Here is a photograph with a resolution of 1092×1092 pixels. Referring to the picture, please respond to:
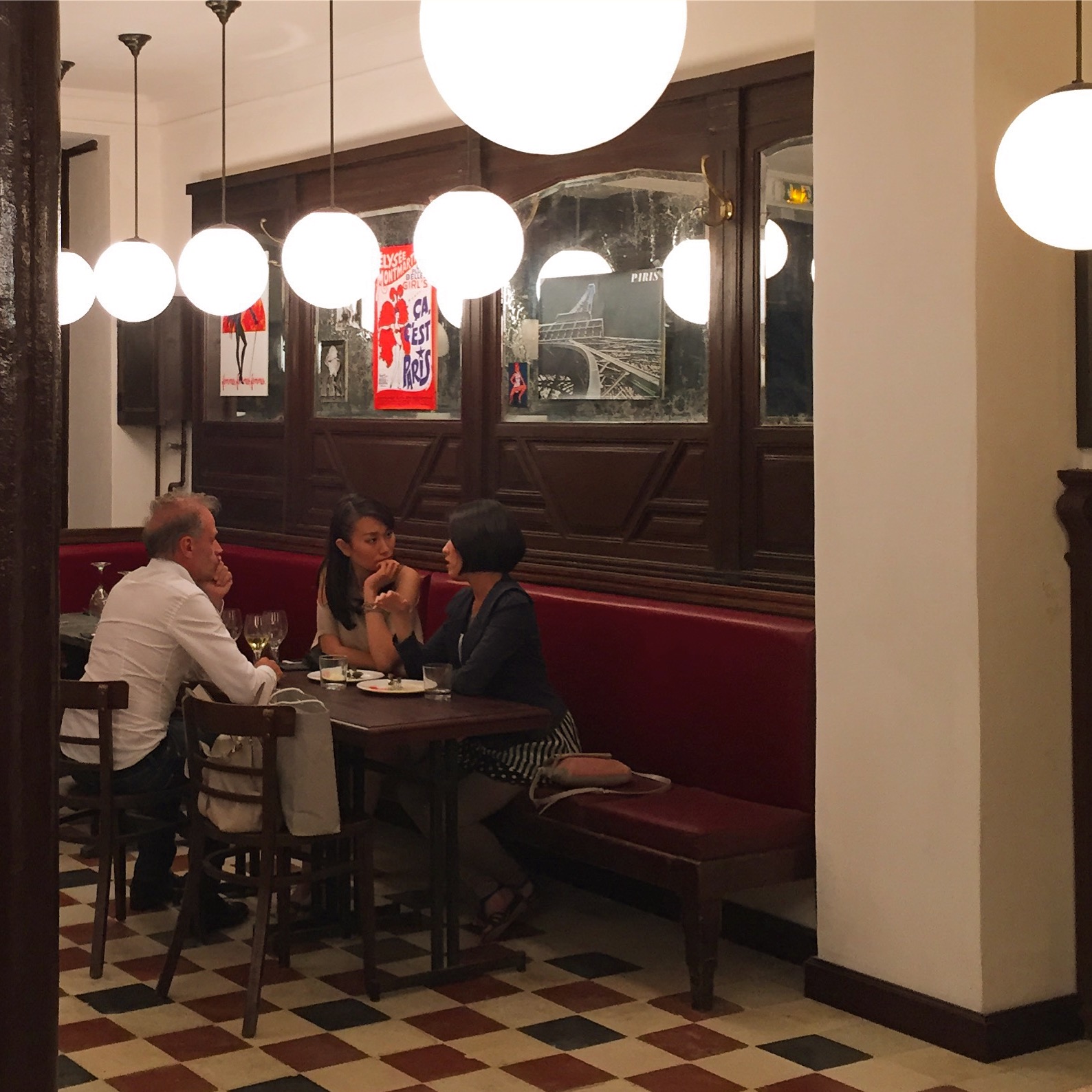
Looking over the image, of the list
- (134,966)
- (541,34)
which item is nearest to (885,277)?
(541,34)

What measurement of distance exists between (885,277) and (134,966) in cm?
295

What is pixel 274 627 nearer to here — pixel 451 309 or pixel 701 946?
pixel 701 946

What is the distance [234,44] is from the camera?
677cm

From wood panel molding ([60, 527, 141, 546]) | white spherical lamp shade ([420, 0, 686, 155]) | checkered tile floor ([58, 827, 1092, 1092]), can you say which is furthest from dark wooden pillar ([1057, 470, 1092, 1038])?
wood panel molding ([60, 527, 141, 546])

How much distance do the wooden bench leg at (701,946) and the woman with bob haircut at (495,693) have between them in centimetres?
74

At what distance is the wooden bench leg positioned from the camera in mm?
4137

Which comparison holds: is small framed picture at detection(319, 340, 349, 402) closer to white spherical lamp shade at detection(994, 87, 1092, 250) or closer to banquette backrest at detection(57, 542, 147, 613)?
banquette backrest at detection(57, 542, 147, 613)

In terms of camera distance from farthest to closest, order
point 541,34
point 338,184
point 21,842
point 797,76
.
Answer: point 338,184
point 797,76
point 541,34
point 21,842

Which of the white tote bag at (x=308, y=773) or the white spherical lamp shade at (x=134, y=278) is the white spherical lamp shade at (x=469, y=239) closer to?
the white tote bag at (x=308, y=773)

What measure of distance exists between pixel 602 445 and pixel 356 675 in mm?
1343

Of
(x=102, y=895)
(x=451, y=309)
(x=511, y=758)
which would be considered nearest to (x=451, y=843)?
(x=511, y=758)

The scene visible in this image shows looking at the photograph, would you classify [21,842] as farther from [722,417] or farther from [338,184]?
[338,184]

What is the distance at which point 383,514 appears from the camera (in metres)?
5.33

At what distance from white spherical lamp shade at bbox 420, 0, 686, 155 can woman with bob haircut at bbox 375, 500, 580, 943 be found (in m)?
3.06
